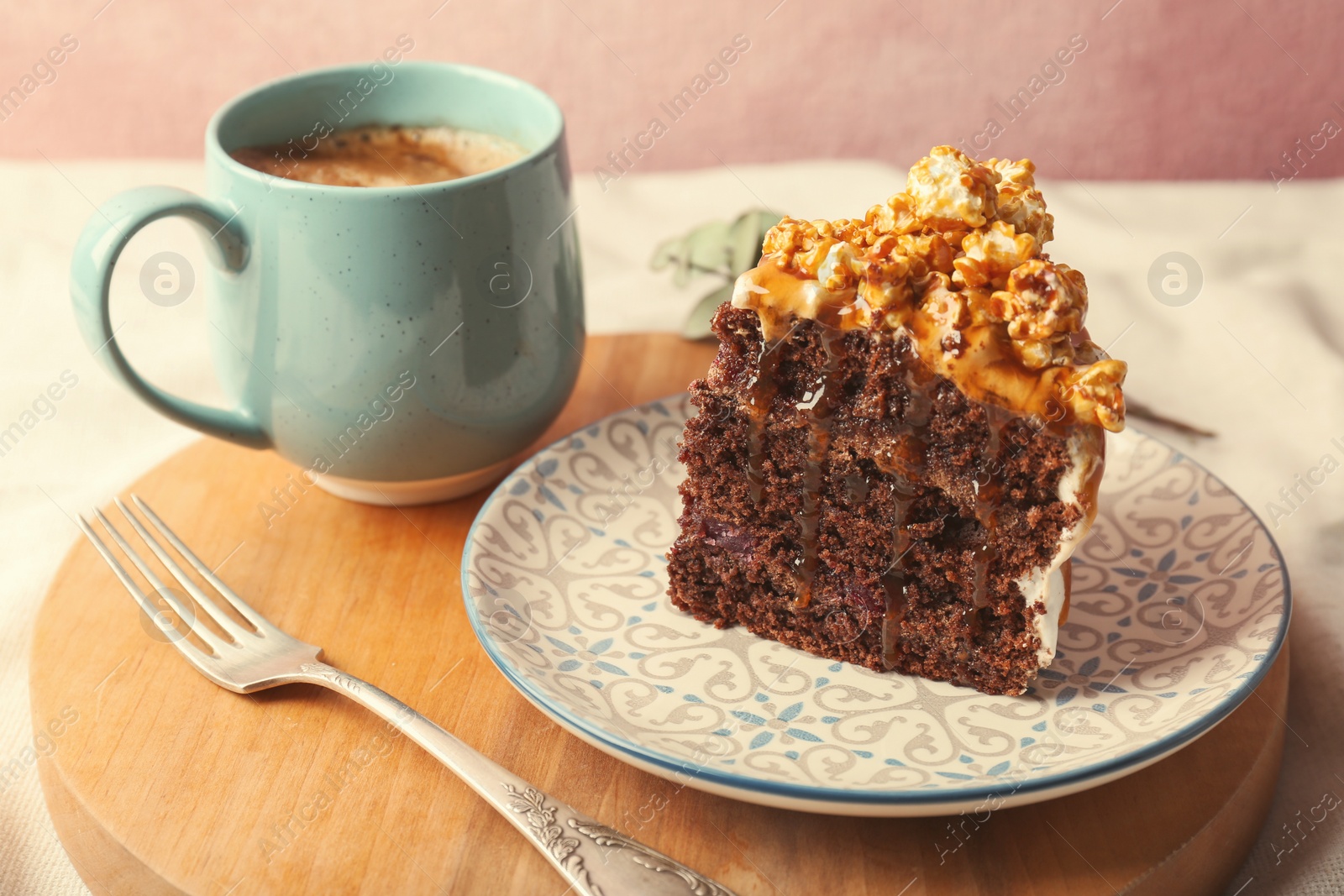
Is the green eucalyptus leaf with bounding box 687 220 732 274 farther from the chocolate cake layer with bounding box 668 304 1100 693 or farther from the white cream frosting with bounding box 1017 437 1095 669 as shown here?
the white cream frosting with bounding box 1017 437 1095 669

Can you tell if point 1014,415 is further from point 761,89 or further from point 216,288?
point 761,89

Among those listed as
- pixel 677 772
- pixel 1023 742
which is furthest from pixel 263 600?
pixel 1023 742

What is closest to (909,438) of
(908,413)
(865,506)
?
(908,413)

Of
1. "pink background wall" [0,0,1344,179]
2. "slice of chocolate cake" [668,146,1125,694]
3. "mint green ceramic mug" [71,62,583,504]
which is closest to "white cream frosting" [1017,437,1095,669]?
"slice of chocolate cake" [668,146,1125,694]

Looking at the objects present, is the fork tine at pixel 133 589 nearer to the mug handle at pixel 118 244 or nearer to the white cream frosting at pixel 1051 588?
the mug handle at pixel 118 244

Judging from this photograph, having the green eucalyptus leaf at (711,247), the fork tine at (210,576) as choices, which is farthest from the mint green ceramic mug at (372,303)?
the green eucalyptus leaf at (711,247)

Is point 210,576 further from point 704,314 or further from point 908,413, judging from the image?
point 704,314
